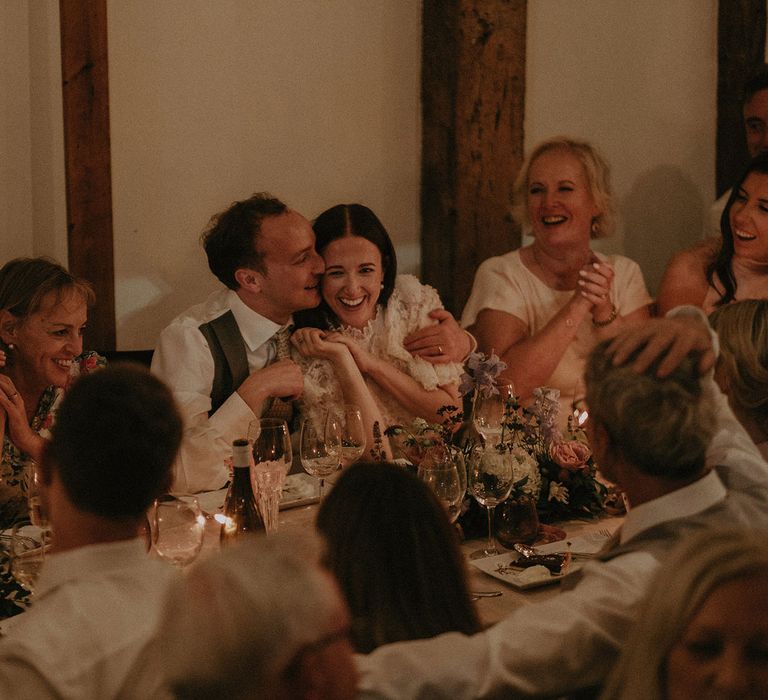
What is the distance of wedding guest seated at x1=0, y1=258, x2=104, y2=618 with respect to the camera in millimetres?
2748

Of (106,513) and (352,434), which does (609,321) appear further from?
(106,513)

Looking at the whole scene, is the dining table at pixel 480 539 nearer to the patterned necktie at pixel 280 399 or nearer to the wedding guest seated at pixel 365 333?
the patterned necktie at pixel 280 399

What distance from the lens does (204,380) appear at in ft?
10.3

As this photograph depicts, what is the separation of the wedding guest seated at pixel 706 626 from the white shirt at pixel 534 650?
0.42 feet

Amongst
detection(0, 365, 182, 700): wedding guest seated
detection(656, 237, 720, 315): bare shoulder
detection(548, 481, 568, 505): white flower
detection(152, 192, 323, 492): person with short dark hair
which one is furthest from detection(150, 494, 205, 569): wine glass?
detection(656, 237, 720, 315): bare shoulder

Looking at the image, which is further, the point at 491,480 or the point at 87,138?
the point at 87,138

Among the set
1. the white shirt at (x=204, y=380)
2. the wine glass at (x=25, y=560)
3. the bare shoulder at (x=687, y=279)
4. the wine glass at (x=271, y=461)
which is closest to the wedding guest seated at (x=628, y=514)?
the wine glass at (x=271, y=461)

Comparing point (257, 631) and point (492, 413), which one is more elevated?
point (257, 631)

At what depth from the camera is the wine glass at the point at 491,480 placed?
2.15 metres

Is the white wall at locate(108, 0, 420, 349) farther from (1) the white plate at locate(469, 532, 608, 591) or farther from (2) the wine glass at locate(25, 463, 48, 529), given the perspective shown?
(1) the white plate at locate(469, 532, 608, 591)

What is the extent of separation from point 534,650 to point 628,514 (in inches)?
13.3

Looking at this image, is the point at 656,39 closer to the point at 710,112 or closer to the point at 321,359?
the point at 710,112

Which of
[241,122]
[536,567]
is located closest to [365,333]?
[241,122]

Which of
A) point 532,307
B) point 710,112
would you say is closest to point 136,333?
point 532,307
